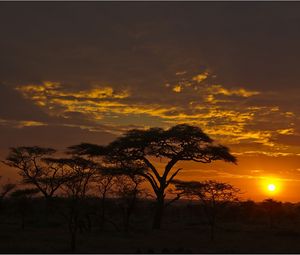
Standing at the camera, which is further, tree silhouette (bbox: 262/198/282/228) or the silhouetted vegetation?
tree silhouette (bbox: 262/198/282/228)

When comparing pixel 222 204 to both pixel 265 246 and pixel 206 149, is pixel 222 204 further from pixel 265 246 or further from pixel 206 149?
pixel 265 246

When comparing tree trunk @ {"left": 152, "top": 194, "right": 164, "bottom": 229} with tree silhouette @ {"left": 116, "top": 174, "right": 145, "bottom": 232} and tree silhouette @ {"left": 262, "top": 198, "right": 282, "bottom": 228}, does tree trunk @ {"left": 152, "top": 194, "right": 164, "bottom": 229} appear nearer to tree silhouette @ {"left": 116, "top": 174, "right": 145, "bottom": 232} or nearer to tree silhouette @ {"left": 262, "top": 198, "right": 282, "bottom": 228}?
tree silhouette @ {"left": 116, "top": 174, "right": 145, "bottom": 232}

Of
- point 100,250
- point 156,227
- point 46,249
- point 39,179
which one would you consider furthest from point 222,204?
point 39,179

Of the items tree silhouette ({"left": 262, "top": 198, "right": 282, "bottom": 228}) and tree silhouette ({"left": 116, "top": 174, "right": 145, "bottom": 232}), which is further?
tree silhouette ({"left": 262, "top": 198, "right": 282, "bottom": 228})

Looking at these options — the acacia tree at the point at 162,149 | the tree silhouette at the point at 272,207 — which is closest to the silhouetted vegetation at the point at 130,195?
the acacia tree at the point at 162,149

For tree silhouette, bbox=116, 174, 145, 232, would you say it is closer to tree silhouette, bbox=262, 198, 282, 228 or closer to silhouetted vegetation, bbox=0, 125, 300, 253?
silhouetted vegetation, bbox=0, 125, 300, 253

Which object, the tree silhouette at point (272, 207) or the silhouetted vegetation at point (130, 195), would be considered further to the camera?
the tree silhouette at point (272, 207)

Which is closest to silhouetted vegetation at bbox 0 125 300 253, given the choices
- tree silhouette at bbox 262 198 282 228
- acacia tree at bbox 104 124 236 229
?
acacia tree at bbox 104 124 236 229

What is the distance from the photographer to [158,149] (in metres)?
40.5

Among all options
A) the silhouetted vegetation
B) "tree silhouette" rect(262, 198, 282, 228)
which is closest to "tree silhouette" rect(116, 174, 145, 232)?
the silhouetted vegetation

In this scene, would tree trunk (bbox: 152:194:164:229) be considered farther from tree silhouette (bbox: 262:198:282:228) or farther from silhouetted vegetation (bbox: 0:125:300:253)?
tree silhouette (bbox: 262:198:282:228)

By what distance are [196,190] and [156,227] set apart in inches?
182

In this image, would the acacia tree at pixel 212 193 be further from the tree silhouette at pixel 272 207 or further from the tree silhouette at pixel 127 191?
the tree silhouette at pixel 272 207

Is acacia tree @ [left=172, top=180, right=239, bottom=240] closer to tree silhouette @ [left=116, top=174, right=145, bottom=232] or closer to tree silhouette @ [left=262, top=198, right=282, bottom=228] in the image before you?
tree silhouette @ [left=116, top=174, right=145, bottom=232]
